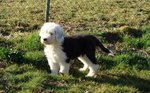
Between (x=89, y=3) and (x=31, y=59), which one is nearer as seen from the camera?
(x=31, y=59)

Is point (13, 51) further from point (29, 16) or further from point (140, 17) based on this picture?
point (140, 17)

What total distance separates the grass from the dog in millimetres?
234

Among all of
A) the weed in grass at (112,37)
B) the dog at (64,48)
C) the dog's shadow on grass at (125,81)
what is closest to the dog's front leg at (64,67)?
the dog at (64,48)

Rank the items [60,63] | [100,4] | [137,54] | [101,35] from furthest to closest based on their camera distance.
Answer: [100,4] → [101,35] → [137,54] → [60,63]

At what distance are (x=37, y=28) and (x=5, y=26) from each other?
82 cm

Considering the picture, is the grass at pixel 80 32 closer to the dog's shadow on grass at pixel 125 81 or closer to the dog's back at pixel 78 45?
the dog's shadow on grass at pixel 125 81

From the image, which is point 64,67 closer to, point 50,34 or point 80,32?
point 50,34

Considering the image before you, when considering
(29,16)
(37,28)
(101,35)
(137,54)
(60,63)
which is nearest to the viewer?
(60,63)

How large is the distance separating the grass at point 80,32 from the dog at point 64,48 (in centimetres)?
23

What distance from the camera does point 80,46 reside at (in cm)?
882

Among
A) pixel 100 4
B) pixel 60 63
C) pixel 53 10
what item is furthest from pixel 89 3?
pixel 60 63

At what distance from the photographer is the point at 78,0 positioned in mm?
14617

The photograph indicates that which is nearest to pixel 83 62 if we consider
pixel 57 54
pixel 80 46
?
pixel 80 46

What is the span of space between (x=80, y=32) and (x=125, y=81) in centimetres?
252
